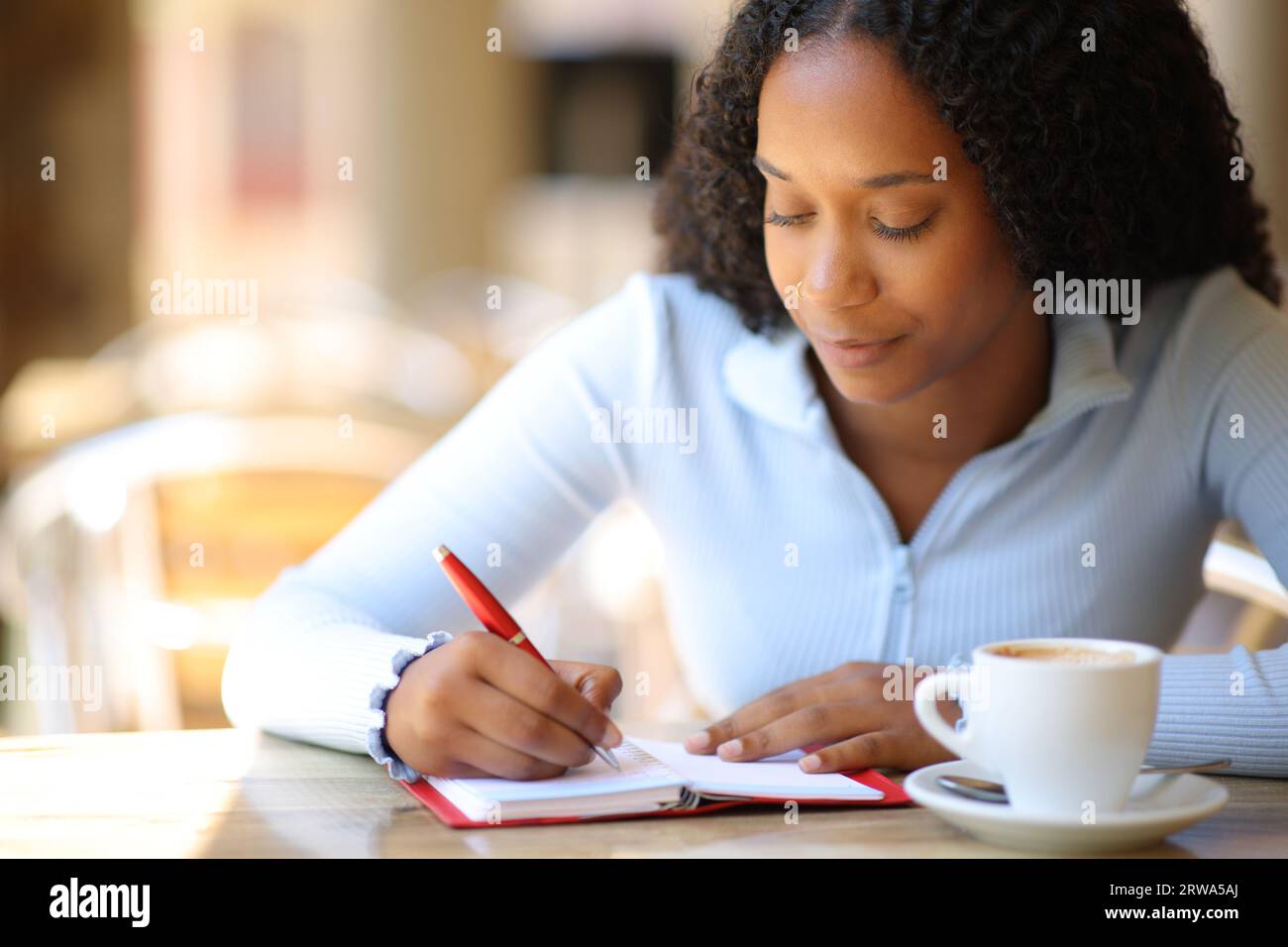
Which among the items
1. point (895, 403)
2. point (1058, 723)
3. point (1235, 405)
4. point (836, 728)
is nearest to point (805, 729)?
point (836, 728)

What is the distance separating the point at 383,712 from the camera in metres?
0.96

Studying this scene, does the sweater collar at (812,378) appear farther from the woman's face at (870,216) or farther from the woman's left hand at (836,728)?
the woman's left hand at (836,728)

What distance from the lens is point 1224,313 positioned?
1.31m

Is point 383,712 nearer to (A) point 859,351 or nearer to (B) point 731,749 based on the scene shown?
(B) point 731,749

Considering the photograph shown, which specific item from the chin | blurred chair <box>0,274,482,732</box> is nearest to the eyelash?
the chin

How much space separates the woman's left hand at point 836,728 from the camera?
0.96m

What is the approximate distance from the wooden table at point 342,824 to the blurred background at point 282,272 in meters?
0.56

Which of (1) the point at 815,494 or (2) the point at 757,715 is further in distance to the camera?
(1) the point at 815,494

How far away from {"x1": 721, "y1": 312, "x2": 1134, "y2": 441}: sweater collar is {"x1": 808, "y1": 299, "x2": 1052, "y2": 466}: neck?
0.07 ft

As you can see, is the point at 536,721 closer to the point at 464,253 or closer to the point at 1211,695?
the point at 1211,695

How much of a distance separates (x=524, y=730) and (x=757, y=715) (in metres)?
0.18

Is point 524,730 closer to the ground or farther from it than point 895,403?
closer to the ground
